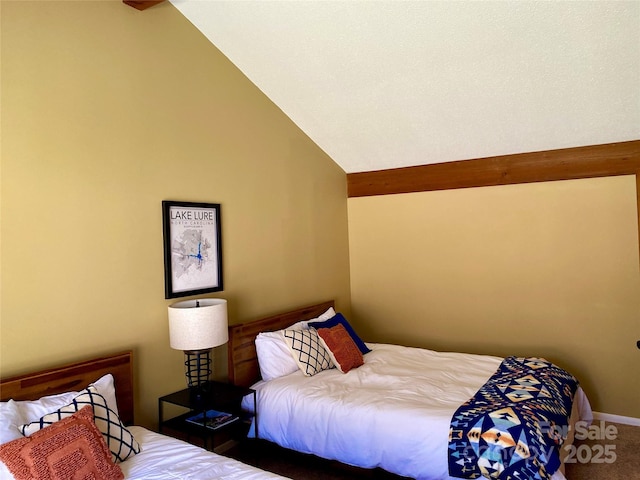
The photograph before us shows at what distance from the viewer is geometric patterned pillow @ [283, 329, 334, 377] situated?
10.4 feet

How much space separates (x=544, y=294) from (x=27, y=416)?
3.68 metres

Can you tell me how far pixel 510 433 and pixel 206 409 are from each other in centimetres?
164

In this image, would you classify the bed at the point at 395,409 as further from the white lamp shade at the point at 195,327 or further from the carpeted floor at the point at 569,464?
the white lamp shade at the point at 195,327

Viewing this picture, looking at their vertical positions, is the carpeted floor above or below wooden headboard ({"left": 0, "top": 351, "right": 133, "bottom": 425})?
below

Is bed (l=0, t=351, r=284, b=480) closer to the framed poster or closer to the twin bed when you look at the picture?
the twin bed

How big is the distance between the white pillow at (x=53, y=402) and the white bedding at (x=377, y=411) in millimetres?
1027

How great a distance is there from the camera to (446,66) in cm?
310

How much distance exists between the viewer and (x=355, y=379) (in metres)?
3.10

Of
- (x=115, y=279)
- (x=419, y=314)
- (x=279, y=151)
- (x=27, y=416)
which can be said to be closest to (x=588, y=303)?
(x=419, y=314)

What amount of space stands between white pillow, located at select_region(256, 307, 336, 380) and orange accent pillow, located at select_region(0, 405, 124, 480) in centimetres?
140

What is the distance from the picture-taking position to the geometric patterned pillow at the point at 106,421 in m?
2.00

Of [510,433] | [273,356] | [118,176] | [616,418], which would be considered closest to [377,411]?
[510,433]

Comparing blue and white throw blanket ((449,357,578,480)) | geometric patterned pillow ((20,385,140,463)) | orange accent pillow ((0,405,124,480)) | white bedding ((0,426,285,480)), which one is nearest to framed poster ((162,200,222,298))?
geometric patterned pillow ((20,385,140,463))

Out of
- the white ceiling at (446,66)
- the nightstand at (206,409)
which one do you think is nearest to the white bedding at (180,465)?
the nightstand at (206,409)
